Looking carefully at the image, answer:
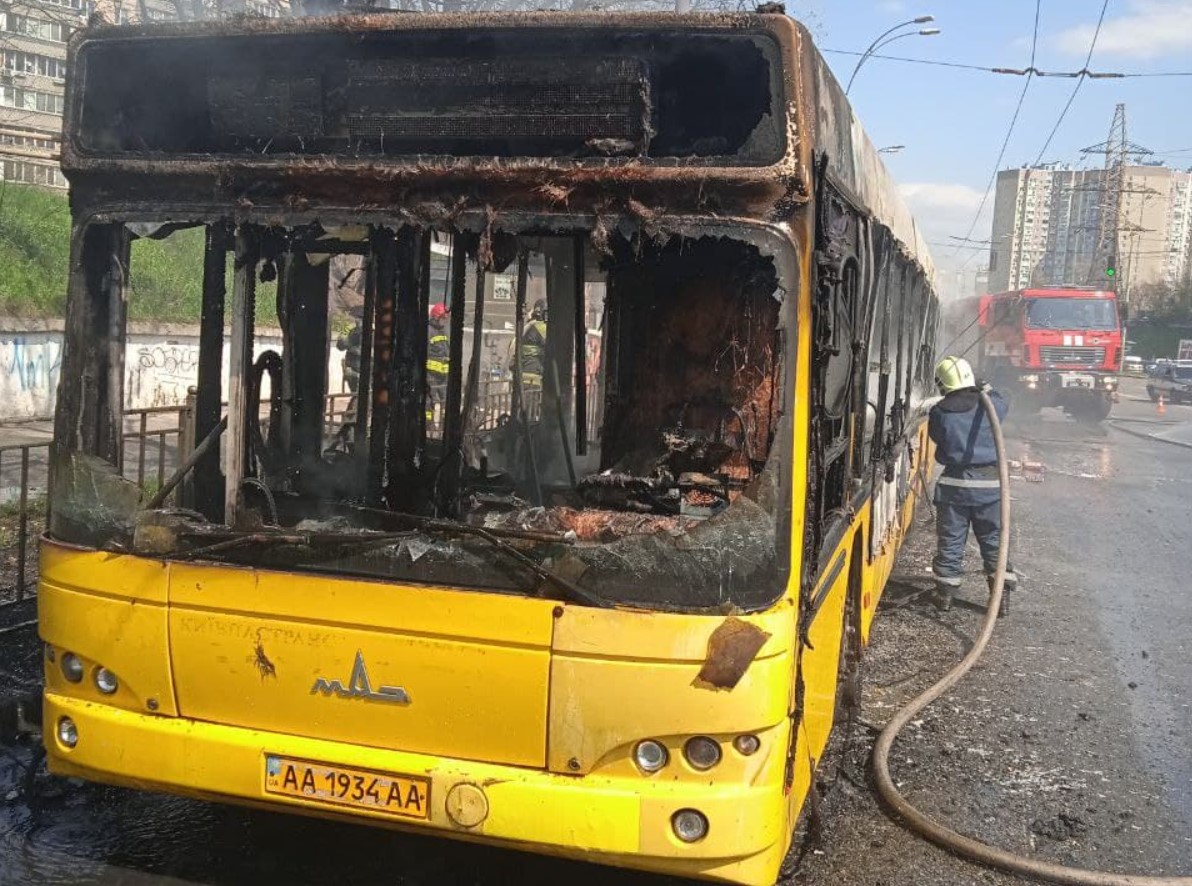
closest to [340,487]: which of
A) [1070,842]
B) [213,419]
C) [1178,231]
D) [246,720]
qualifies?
[213,419]

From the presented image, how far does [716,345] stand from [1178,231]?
89.9 m

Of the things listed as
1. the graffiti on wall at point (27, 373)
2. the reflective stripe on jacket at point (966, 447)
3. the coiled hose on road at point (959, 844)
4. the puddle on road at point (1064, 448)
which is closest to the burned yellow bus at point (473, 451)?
the coiled hose on road at point (959, 844)

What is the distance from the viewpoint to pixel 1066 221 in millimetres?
72125

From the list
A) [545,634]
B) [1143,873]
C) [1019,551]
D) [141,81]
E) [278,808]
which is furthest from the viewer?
[1019,551]

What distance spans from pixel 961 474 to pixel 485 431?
5592 millimetres

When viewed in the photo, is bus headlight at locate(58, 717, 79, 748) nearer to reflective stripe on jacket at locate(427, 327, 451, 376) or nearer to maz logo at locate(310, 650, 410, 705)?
maz logo at locate(310, 650, 410, 705)

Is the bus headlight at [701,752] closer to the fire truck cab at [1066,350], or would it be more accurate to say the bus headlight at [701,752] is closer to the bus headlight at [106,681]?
the bus headlight at [106,681]

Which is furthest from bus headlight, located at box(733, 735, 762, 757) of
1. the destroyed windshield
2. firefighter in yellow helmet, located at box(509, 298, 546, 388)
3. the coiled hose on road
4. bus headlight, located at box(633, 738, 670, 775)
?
the coiled hose on road

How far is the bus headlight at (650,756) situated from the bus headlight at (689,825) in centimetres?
14

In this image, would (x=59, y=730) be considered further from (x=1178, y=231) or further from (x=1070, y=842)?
(x=1178, y=231)

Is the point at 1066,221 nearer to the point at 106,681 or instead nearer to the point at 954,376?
the point at 954,376

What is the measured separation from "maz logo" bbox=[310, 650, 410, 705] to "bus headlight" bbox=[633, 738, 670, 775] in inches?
26.7

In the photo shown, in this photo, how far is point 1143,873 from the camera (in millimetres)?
4277

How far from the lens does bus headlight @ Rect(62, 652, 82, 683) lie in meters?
3.51
